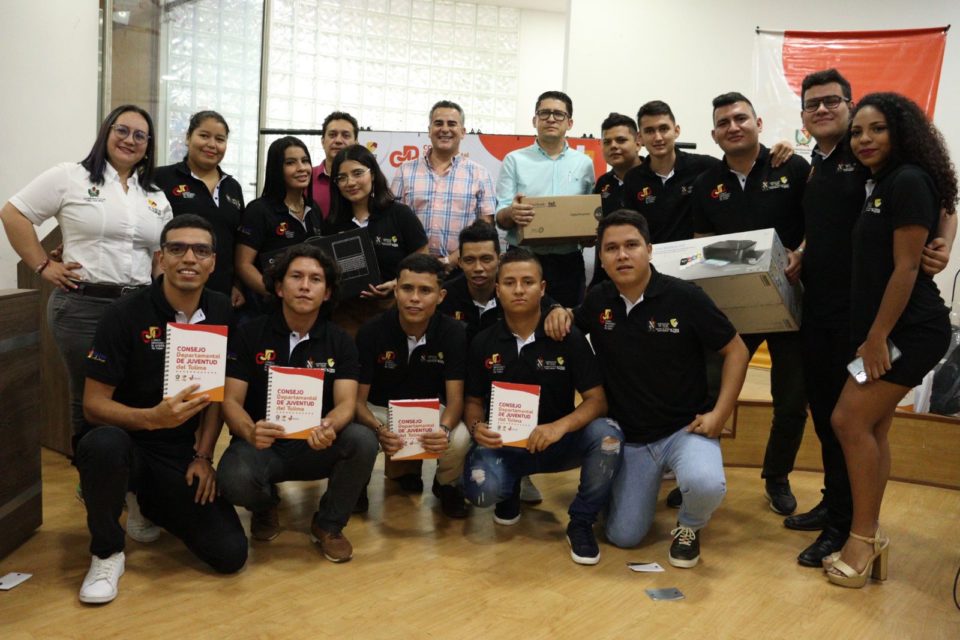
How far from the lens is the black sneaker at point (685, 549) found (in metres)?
2.58

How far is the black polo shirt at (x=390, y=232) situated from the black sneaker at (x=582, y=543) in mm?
1369

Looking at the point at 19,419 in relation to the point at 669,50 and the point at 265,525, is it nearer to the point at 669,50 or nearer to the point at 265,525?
the point at 265,525

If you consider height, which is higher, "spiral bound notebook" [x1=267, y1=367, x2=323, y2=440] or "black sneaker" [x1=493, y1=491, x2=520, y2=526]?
"spiral bound notebook" [x1=267, y1=367, x2=323, y2=440]

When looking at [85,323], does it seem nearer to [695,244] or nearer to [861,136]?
[695,244]

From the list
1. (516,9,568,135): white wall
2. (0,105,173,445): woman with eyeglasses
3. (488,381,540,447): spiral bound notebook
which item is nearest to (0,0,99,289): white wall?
(0,105,173,445): woman with eyeglasses

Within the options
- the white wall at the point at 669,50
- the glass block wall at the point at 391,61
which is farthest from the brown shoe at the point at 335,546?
the glass block wall at the point at 391,61

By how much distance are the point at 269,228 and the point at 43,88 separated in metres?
A: 1.87

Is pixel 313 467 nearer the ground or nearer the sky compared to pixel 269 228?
nearer the ground

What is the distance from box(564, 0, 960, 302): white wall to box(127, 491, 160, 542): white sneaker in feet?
14.9

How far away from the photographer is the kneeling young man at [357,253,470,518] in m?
2.83

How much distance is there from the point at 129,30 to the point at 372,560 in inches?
A: 165

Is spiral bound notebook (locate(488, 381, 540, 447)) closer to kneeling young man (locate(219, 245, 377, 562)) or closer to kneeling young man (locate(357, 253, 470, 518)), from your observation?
kneeling young man (locate(357, 253, 470, 518))

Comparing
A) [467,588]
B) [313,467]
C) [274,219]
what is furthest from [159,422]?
[274,219]

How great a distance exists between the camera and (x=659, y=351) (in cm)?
273
